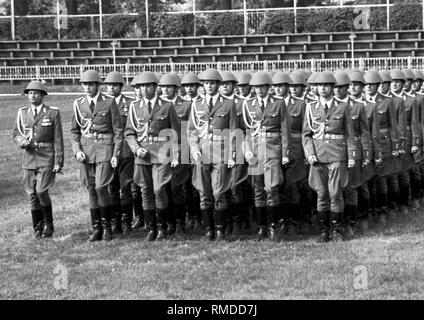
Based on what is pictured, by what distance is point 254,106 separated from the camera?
11953 mm

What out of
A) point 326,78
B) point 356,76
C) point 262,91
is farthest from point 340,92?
point 356,76

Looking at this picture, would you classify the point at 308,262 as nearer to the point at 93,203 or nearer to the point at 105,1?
the point at 93,203

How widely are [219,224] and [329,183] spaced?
150cm

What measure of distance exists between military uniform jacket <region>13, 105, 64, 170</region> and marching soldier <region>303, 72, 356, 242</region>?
3224mm

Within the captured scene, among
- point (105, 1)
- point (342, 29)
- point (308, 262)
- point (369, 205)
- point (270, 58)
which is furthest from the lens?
point (105, 1)

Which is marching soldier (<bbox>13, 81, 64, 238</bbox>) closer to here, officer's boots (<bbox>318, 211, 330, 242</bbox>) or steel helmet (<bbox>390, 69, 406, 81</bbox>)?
officer's boots (<bbox>318, 211, 330, 242</bbox>)

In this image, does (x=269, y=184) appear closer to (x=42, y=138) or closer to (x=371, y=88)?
(x=371, y=88)

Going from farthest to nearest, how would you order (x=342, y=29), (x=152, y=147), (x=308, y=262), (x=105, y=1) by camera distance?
(x=105, y=1), (x=342, y=29), (x=152, y=147), (x=308, y=262)

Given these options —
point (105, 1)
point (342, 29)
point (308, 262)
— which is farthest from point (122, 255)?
point (105, 1)

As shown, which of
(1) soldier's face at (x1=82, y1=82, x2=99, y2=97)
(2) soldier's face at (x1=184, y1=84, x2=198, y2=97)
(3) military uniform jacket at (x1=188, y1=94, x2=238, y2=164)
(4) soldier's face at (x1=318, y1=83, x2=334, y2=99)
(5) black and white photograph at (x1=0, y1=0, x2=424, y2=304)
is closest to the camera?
(5) black and white photograph at (x1=0, y1=0, x2=424, y2=304)

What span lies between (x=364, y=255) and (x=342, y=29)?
81.6 feet

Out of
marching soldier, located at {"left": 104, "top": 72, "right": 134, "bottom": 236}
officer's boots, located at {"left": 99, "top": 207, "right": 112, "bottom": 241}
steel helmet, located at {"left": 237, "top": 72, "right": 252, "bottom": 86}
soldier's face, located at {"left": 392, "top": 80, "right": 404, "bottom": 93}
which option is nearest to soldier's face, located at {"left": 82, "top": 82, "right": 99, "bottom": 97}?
marching soldier, located at {"left": 104, "top": 72, "right": 134, "bottom": 236}

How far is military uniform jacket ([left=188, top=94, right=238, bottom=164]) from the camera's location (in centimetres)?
1177

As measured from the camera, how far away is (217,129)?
11797 millimetres
